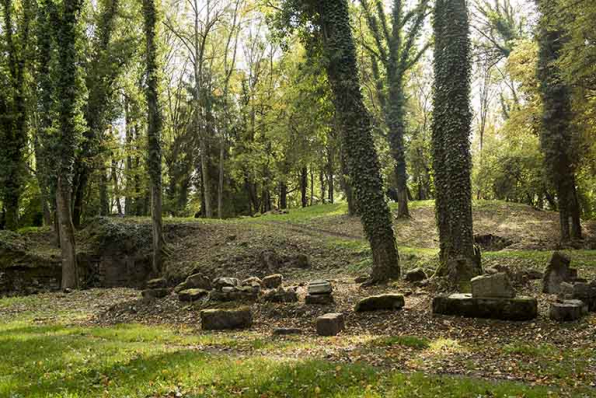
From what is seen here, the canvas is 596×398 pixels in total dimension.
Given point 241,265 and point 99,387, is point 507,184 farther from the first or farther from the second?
point 99,387

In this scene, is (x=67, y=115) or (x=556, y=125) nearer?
(x=67, y=115)

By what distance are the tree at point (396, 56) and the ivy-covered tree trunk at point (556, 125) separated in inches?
324

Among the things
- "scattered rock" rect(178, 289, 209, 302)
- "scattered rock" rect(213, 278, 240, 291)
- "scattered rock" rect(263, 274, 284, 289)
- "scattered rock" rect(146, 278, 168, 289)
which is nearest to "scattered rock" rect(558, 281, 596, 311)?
"scattered rock" rect(263, 274, 284, 289)

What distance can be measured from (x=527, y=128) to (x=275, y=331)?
63.2 feet

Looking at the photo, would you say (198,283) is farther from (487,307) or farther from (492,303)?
(492,303)

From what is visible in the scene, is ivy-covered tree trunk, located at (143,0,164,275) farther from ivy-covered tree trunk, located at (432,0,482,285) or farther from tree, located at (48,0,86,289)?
ivy-covered tree trunk, located at (432,0,482,285)

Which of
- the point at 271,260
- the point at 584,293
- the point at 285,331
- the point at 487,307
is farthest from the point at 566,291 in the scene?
the point at 271,260

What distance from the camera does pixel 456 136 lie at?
41.5 feet

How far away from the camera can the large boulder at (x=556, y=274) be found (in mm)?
11445

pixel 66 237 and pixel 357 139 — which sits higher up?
pixel 357 139

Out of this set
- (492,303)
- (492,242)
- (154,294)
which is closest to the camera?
(492,303)

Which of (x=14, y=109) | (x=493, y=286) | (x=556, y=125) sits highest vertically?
(x=14, y=109)

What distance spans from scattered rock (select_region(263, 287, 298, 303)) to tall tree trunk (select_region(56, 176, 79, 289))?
11264 mm

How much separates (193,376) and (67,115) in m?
17.3
